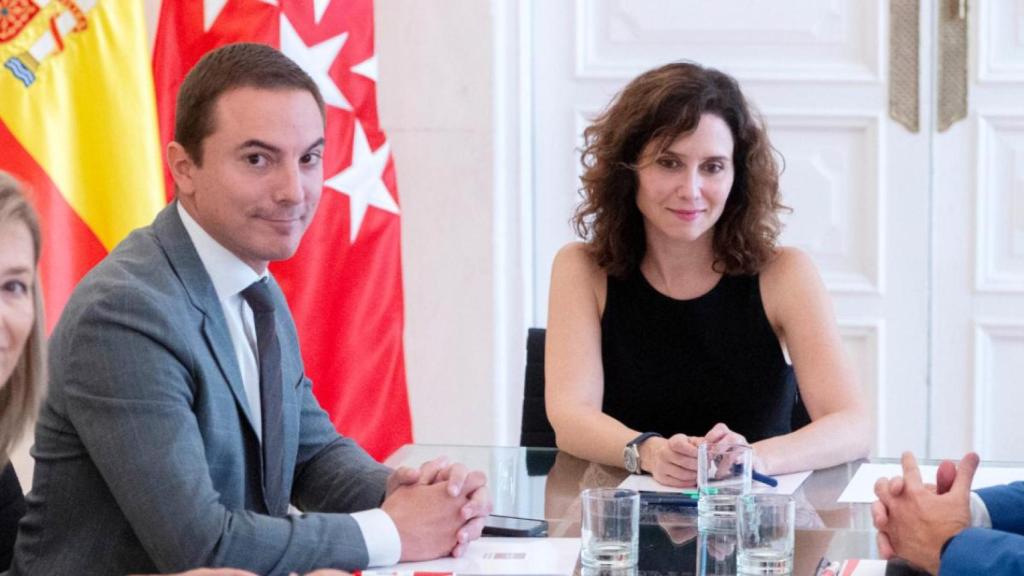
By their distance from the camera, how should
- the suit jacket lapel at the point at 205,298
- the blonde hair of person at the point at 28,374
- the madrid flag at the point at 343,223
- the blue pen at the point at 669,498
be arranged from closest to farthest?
the blonde hair of person at the point at 28,374
the suit jacket lapel at the point at 205,298
the blue pen at the point at 669,498
the madrid flag at the point at 343,223

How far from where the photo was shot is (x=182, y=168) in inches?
80.6

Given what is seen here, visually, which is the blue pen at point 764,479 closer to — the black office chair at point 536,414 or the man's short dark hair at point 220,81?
the black office chair at point 536,414

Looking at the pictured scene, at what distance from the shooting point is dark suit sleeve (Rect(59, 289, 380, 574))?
176 cm

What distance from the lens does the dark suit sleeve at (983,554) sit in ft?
5.53

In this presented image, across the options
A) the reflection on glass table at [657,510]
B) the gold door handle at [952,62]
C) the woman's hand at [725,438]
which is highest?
the gold door handle at [952,62]

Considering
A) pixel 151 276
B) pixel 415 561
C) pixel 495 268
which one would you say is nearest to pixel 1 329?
pixel 151 276

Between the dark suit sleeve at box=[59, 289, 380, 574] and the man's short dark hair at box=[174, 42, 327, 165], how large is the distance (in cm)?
30

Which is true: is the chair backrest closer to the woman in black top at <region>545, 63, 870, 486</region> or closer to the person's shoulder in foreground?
the woman in black top at <region>545, 63, 870, 486</region>

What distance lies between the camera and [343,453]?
7.38ft

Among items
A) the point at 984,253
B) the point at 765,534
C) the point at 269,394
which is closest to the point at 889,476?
the point at 765,534

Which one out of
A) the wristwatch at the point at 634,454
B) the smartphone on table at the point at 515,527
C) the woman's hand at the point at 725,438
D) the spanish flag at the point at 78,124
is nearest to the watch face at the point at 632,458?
the wristwatch at the point at 634,454

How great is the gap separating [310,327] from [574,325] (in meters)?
1.11

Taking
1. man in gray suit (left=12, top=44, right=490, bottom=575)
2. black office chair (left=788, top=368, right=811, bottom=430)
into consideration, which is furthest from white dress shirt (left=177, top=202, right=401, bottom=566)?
black office chair (left=788, top=368, right=811, bottom=430)

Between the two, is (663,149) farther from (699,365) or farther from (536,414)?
(536,414)
